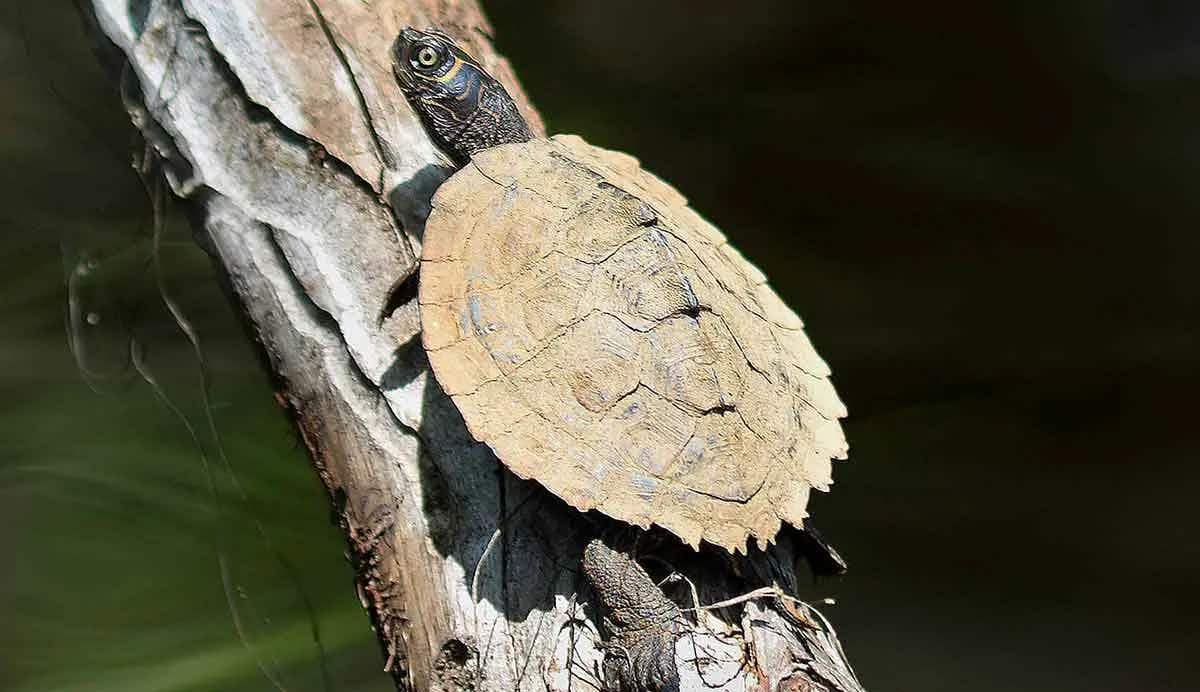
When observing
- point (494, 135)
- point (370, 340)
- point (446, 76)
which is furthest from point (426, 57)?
point (370, 340)

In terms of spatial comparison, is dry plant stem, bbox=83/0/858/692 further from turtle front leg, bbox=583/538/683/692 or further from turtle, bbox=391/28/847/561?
turtle, bbox=391/28/847/561

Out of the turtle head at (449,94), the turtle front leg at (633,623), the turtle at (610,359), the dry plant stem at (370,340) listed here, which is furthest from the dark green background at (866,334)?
the turtle front leg at (633,623)

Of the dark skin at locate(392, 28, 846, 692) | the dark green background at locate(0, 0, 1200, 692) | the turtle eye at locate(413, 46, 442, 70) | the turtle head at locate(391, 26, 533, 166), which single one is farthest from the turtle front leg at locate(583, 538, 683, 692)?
the dark green background at locate(0, 0, 1200, 692)

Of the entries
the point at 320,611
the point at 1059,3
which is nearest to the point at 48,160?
the point at 320,611

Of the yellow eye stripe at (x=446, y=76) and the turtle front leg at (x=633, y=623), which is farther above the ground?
the yellow eye stripe at (x=446, y=76)

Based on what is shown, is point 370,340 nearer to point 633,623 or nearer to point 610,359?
point 610,359

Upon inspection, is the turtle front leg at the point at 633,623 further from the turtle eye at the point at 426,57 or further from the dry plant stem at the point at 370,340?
the turtle eye at the point at 426,57

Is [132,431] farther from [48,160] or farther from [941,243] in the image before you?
Result: [941,243]
